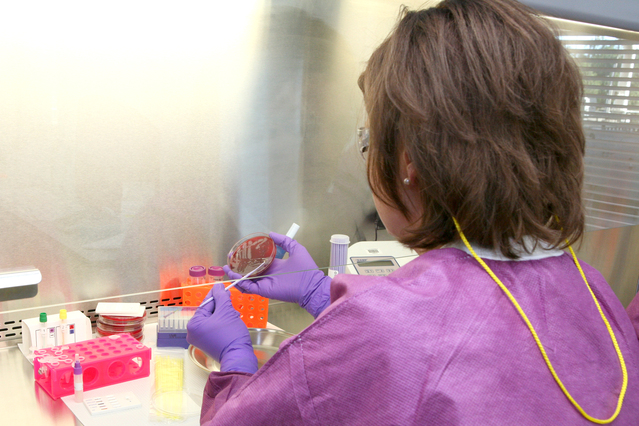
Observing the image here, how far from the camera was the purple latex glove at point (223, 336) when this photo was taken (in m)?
1.08

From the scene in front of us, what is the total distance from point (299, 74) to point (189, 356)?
2.92 feet

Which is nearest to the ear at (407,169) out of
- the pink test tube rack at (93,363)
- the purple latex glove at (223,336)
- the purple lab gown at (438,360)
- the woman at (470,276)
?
the woman at (470,276)

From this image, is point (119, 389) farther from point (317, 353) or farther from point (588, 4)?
point (588, 4)

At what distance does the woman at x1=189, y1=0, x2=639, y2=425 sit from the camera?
70 cm

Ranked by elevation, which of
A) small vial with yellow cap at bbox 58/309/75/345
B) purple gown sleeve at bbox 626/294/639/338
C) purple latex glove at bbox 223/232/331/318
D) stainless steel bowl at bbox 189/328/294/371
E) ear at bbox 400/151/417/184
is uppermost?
ear at bbox 400/151/417/184

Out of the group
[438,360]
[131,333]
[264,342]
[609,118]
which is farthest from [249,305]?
[609,118]

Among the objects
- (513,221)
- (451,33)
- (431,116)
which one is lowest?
(513,221)

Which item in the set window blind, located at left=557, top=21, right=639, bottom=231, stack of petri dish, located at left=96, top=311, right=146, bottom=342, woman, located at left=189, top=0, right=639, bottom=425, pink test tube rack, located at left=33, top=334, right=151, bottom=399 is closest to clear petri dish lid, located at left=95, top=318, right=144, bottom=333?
stack of petri dish, located at left=96, top=311, right=146, bottom=342

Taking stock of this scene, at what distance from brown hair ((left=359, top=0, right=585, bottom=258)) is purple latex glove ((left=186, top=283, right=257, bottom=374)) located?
1.61 feet

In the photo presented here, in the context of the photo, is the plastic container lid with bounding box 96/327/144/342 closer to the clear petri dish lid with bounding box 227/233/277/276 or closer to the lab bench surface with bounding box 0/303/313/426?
the lab bench surface with bounding box 0/303/313/426

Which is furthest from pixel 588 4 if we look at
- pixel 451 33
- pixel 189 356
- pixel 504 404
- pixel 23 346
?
pixel 23 346

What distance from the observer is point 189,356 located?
1.34 metres

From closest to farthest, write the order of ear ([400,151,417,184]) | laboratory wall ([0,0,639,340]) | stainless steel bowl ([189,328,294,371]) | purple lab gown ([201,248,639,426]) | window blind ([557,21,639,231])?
purple lab gown ([201,248,639,426]), ear ([400,151,417,184]), laboratory wall ([0,0,639,340]), stainless steel bowl ([189,328,294,371]), window blind ([557,21,639,231])

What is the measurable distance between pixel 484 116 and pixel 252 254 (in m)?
0.88
